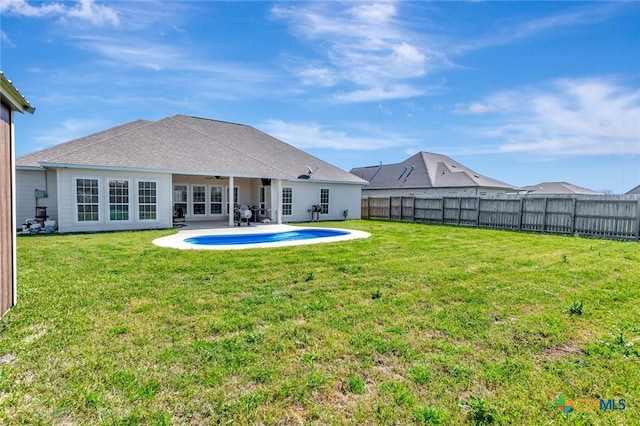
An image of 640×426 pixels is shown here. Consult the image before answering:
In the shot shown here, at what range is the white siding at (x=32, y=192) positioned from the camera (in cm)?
1388

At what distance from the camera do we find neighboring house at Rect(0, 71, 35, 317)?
399 cm

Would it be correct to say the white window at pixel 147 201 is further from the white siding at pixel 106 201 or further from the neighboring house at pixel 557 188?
the neighboring house at pixel 557 188

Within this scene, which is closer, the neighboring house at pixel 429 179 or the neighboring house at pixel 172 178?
the neighboring house at pixel 172 178

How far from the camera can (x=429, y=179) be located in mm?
28859

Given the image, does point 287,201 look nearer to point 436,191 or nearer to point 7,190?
point 436,191

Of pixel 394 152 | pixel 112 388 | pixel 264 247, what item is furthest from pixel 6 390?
pixel 394 152

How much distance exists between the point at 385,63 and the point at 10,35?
43.9 feet

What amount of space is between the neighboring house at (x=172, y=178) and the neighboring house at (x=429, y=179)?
31.0ft

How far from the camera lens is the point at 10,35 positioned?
31.8 ft

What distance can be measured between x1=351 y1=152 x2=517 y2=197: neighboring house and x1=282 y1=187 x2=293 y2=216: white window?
34.4 feet

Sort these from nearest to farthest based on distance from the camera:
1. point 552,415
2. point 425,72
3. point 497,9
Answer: point 552,415, point 497,9, point 425,72

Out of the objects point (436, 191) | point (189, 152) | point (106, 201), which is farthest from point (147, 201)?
point (436, 191)

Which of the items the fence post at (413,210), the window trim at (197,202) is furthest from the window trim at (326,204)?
the window trim at (197,202)

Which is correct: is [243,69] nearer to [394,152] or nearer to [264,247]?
[264,247]
